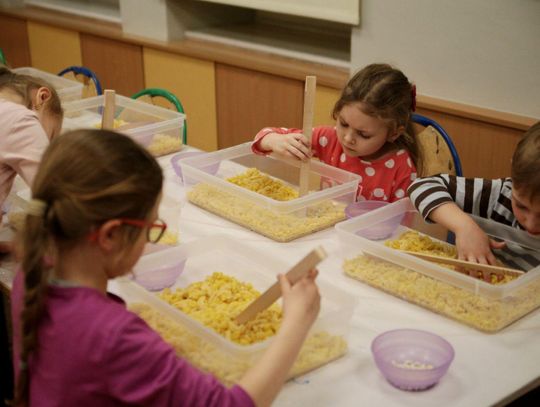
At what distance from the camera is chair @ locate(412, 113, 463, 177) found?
2270 millimetres

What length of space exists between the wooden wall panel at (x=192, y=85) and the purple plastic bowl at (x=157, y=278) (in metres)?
2.58

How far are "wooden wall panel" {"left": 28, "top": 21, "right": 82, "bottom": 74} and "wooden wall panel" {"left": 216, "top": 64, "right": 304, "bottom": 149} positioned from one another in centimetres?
142

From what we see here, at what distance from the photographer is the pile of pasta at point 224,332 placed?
3.70ft

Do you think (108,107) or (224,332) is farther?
(108,107)

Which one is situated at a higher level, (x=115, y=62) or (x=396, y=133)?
(x=396, y=133)

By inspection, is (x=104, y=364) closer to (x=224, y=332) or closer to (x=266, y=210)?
(x=224, y=332)

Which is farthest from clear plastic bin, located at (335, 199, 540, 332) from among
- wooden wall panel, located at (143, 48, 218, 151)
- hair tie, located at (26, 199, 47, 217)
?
wooden wall panel, located at (143, 48, 218, 151)

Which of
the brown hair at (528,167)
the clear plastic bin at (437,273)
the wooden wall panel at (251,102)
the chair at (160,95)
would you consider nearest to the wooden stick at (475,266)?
the clear plastic bin at (437,273)

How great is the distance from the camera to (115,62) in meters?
4.47

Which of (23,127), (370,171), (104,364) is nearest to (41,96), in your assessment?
(23,127)

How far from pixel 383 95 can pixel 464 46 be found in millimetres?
970

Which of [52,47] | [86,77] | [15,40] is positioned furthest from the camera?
[15,40]

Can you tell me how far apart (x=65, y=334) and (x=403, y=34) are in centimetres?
231

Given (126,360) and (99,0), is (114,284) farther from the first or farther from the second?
(99,0)
